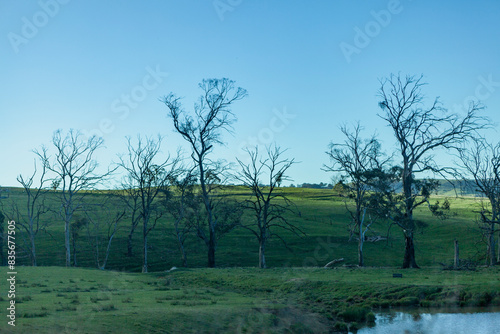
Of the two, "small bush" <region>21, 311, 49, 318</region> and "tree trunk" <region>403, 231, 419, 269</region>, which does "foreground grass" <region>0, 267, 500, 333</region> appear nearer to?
"small bush" <region>21, 311, 49, 318</region>

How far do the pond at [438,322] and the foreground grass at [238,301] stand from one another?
113cm

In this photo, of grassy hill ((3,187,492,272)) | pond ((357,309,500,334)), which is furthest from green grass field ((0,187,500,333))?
grassy hill ((3,187,492,272))

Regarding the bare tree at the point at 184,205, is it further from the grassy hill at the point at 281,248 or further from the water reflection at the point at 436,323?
the water reflection at the point at 436,323

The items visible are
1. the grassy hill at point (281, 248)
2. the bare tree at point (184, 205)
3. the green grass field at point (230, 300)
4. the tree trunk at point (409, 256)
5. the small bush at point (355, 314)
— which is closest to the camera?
the green grass field at point (230, 300)

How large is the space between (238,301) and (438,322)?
384 inches

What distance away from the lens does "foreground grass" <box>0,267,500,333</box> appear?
18.1 meters

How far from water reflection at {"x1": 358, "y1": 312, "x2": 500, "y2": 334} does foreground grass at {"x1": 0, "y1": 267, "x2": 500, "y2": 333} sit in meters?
1.17

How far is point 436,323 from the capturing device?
70.5 ft

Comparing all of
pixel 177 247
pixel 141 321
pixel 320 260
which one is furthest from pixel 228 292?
pixel 177 247

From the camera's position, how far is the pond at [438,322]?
20.1 m

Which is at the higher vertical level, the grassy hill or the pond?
the pond

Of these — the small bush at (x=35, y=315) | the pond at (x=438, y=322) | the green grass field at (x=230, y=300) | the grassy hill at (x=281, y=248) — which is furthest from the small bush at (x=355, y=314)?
the grassy hill at (x=281, y=248)

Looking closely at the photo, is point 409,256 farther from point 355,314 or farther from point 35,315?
point 35,315

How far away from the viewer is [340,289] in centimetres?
2838
